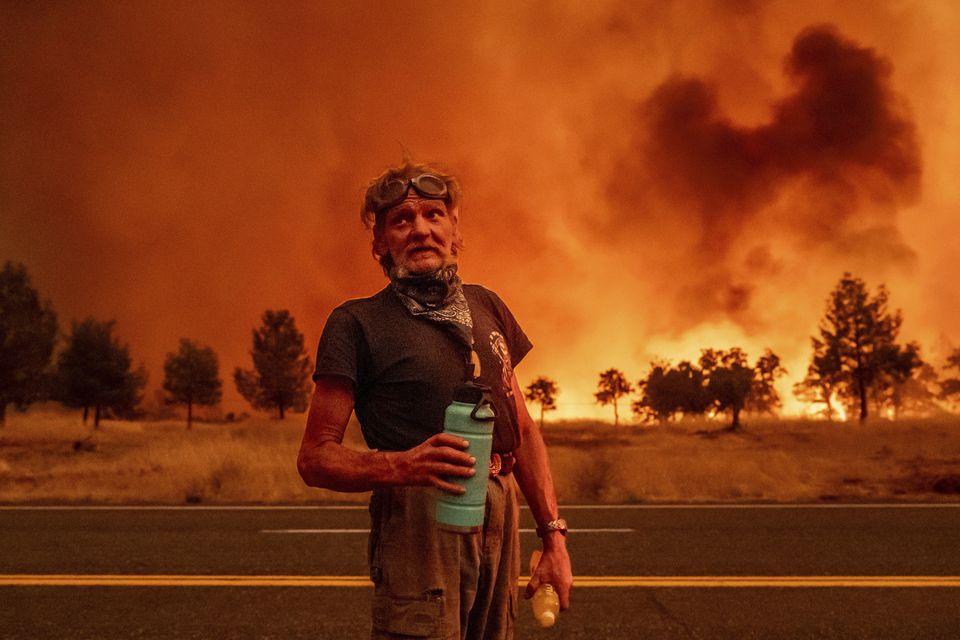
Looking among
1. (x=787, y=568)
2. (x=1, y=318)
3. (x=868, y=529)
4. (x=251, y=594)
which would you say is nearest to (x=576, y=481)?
(x=868, y=529)

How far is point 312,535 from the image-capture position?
30.4ft

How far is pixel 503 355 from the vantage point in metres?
2.31

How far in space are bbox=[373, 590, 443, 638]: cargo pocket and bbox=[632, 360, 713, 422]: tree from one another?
59.3 m

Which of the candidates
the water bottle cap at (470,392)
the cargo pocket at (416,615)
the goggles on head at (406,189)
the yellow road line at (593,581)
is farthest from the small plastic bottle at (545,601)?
the yellow road line at (593,581)

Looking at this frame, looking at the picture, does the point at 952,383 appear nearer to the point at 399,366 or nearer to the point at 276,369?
the point at 276,369

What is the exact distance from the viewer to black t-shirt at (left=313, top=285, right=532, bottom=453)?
213 cm

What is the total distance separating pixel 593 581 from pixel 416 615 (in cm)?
515

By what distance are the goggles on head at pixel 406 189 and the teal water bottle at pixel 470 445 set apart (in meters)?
0.62

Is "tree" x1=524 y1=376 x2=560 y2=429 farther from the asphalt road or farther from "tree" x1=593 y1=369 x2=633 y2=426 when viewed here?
the asphalt road

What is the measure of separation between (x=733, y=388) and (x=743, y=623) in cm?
4850

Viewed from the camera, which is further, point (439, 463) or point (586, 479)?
point (586, 479)

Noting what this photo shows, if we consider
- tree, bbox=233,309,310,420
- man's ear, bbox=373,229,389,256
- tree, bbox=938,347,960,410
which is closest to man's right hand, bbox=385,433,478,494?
man's ear, bbox=373,229,389,256

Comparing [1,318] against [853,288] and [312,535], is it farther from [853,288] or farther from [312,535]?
[853,288]

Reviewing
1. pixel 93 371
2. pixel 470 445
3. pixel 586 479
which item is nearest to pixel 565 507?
pixel 586 479
